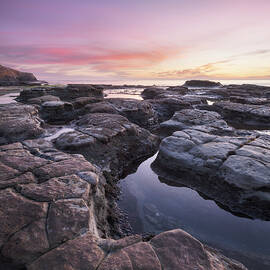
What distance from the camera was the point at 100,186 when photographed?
639 centimetres

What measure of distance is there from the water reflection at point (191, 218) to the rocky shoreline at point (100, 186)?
45cm

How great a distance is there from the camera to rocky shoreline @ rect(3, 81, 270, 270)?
3.12 meters

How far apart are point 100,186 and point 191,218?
123 inches

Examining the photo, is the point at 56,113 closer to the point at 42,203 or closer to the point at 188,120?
the point at 188,120

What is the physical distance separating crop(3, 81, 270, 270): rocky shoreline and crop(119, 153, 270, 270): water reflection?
1.47ft

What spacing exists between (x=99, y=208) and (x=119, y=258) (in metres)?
2.31

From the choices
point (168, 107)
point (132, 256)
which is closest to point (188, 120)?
point (168, 107)

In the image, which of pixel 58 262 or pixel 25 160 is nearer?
pixel 58 262

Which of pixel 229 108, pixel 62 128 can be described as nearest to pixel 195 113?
pixel 229 108

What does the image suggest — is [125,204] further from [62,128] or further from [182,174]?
[62,128]

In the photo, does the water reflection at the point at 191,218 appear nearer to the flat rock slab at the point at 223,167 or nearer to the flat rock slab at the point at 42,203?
the flat rock slab at the point at 223,167

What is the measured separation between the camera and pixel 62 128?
11.9 m

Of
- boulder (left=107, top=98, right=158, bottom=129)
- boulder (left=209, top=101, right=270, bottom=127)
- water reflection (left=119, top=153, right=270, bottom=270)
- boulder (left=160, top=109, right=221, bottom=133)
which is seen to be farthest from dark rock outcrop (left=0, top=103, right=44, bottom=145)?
boulder (left=209, top=101, right=270, bottom=127)

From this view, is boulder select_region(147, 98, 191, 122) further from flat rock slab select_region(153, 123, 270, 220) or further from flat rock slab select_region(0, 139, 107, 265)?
flat rock slab select_region(0, 139, 107, 265)
